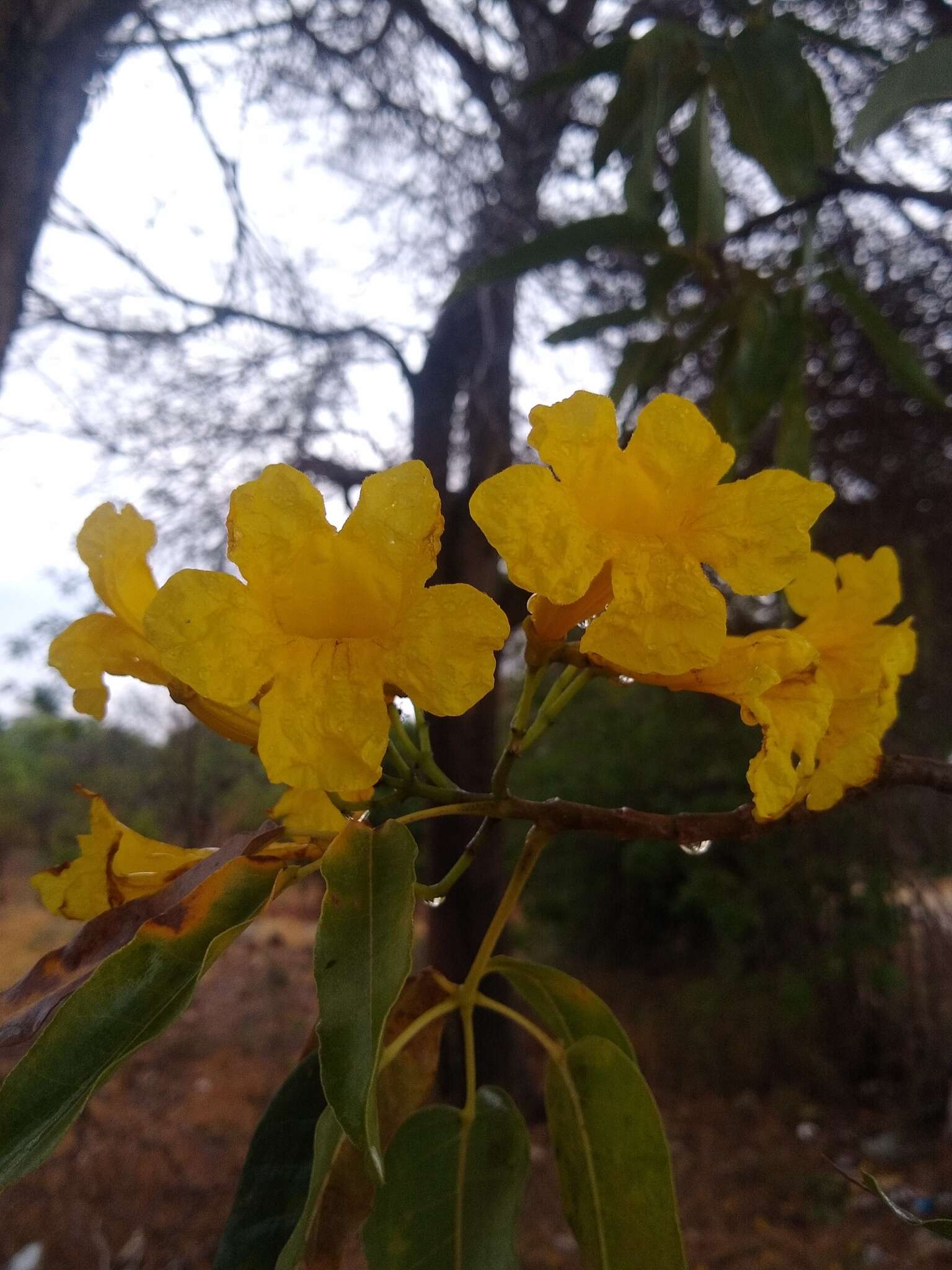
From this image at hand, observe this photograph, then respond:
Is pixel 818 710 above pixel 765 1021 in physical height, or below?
above

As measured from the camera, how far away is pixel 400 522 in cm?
54

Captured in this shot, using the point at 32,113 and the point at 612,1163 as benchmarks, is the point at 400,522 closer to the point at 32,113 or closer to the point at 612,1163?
the point at 612,1163

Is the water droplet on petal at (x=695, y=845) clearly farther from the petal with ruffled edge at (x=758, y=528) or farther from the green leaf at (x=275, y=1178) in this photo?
the green leaf at (x=275, y=1178)

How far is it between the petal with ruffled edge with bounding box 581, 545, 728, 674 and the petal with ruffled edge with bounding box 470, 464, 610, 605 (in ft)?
0.09

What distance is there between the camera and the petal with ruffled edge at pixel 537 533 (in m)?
0.52

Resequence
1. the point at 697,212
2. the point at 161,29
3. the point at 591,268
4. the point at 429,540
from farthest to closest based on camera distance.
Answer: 1. the point at 591,268
2. the point at 161,29
3. the point at 697,212
4. the point at 429,540

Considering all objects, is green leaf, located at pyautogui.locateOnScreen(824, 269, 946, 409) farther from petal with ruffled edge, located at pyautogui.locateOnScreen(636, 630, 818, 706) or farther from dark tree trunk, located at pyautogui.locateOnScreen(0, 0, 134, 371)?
dark tree trunk, located at pyautogui.locateOnScreen(0, 0, 134, 371)

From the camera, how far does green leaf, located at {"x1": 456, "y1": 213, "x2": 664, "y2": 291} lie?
55.1 inches

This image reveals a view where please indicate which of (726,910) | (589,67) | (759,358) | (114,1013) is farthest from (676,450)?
(726,910)

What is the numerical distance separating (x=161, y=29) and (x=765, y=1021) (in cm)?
423

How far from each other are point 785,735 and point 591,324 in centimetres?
115

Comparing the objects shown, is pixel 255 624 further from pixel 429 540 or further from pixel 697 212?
pixel 697 212

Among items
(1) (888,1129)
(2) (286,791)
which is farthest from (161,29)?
(1) (888,1129)

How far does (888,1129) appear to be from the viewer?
2.90m
